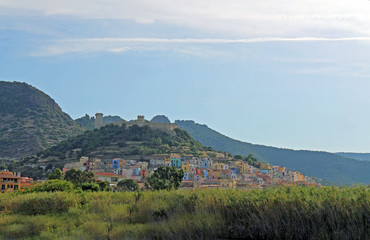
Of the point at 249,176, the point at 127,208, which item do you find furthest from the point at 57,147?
the point at 127,208

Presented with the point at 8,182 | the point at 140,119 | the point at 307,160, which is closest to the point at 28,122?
the point at 140,119

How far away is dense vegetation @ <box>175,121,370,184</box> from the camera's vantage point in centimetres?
9322

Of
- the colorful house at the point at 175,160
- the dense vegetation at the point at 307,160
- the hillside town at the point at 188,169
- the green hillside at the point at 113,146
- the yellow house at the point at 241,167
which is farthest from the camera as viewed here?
the dense vegetation at the point at 307,160

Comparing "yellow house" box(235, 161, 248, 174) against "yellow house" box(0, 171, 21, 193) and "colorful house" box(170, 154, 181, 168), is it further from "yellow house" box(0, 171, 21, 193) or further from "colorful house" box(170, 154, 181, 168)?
"yellow house" box(0, 171, 21, 193)

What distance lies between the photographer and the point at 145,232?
878 centimetres

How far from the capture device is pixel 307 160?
10875cm

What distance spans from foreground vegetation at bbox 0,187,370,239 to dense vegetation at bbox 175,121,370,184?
69.2 meters

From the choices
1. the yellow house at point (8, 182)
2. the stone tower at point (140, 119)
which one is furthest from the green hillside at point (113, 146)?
the yellow house at point (8, 182)

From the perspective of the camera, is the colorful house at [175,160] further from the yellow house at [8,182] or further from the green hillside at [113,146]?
the yellow house at [8,182]

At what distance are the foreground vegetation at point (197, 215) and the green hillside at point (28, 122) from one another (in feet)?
273

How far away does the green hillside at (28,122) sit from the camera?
311ft

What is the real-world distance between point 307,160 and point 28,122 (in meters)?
68.9

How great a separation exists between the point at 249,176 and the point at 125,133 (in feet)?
125

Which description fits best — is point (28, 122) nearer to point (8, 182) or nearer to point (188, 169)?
point (188, 169)
